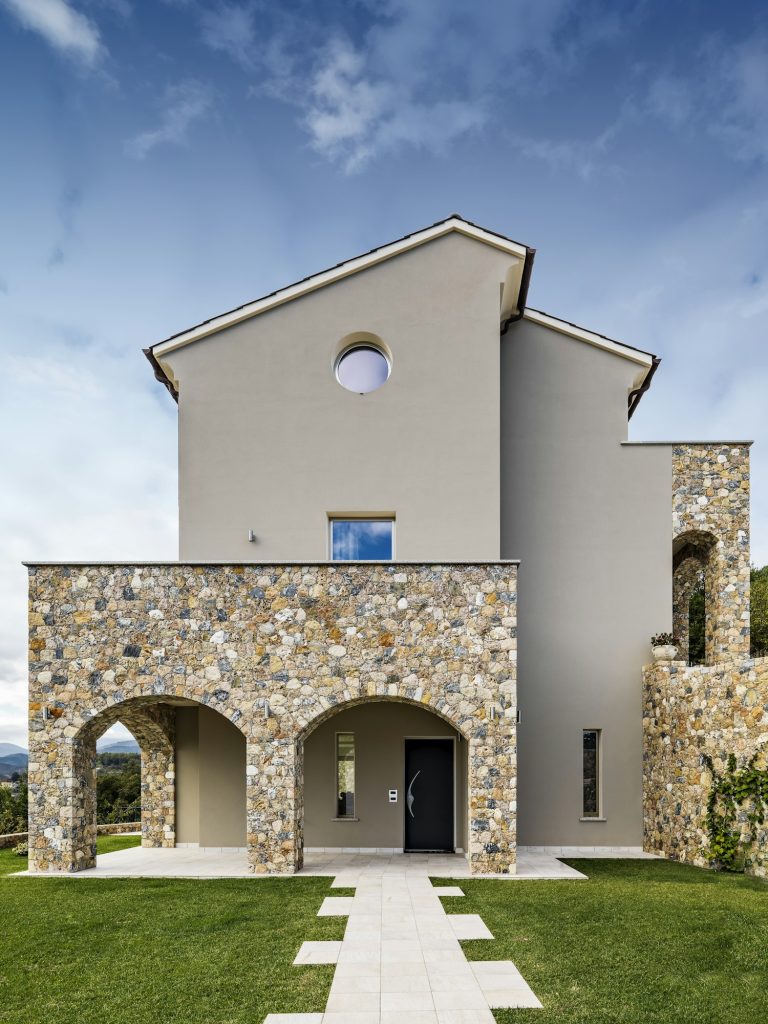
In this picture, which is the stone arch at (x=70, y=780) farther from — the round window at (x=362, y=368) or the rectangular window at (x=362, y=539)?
the round window at (x=362, y=368)

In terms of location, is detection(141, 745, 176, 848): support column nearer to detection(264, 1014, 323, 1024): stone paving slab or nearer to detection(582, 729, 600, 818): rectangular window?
detection(582, 729, 600, 818): rectangular window

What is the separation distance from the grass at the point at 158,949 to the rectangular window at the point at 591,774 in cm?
588

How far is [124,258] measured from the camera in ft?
52.1

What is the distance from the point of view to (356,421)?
12.3 meters

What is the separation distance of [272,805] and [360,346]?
841 centimetres

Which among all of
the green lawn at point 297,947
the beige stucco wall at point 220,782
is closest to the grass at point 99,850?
the green lawn at point 297,947

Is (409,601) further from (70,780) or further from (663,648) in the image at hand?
(70,780)

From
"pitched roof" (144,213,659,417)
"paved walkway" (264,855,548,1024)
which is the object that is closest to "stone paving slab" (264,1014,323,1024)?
"paved walkway" (264,855,548,1024)

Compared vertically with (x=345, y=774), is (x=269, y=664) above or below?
above

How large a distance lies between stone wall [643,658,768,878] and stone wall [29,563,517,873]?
3.43 m

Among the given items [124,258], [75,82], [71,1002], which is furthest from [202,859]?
[75,82]

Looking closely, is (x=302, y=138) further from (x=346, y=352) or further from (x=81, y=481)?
(x=81, y=481)

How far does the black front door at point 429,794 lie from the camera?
12055 millimetres

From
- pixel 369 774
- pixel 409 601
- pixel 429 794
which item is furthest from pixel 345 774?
pixel 409 601
